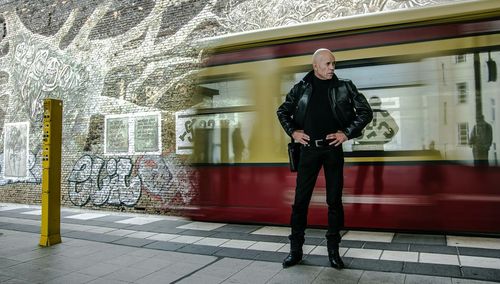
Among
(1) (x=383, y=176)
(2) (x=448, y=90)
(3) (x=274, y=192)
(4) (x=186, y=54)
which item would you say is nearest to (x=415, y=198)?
(1) (x=383, y=176)

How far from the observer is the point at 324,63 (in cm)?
375

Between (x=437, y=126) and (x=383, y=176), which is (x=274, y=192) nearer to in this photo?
(x=383, y=176)

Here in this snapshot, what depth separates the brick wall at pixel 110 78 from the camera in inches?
332

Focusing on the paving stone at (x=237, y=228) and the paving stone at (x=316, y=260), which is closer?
the paving stone at (x=316, y=260)

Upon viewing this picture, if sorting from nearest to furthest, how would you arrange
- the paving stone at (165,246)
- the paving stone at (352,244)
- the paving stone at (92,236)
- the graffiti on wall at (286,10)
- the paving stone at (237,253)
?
1. the paving stone at (237,253)
2. the paving stone at (352,244)
3. the paving stone at (165,246)
4. the paving stone at (92,236)
5. the graffiti on wall at (286,10)

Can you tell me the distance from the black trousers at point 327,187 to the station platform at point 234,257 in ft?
1.06

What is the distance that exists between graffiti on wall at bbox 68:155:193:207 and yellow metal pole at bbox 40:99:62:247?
331 centimetres

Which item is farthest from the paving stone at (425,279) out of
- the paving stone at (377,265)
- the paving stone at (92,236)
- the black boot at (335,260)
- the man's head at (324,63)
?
the paving stone at (92,236)

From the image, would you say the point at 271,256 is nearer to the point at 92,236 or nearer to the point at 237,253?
the point at 237,253

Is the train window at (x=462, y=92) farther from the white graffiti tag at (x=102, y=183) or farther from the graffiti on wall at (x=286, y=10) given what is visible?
the white graffiti tag at (x=102, y=183)

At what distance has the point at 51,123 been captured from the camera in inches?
200

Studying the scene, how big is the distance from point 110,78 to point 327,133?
7.58m

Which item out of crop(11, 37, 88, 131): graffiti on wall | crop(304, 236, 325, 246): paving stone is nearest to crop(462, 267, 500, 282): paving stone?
crop(304, 236, 325, 246): paving stone

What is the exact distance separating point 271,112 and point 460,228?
2.79 metres
